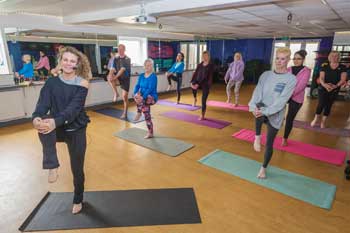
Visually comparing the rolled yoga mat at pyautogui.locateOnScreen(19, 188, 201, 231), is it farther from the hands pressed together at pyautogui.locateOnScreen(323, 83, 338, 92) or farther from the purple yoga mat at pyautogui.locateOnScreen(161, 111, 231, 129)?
the hands pressed together at pyautogui.locateOnScreen(323, 83, 338, 92)

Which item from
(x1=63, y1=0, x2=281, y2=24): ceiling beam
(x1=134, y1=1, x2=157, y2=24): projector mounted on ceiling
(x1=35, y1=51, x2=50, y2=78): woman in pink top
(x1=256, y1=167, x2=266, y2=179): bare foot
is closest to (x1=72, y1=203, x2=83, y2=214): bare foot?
(x1=256, y1=167, x2=266, y2=179): bare foot

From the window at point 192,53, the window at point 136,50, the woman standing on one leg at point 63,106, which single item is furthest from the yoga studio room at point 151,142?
the window at point 192,53

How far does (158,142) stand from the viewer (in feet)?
13.1

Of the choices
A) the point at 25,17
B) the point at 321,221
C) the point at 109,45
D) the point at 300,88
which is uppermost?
the point at 25,17

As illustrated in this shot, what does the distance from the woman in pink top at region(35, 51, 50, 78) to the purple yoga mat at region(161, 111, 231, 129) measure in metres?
3.05

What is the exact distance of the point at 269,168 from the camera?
3174 millimetres

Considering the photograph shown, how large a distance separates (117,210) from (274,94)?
2088mm

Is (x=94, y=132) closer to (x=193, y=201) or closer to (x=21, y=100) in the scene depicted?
(x=21, y=100)

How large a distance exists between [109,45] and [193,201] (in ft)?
18.6

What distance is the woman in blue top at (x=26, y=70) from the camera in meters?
5.09

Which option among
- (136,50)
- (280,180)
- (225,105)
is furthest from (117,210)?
(136,50)

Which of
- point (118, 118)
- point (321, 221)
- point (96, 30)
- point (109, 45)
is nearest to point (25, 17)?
point (96, 30)

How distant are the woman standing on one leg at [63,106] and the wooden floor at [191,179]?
838mm

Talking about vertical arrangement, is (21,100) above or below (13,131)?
above
